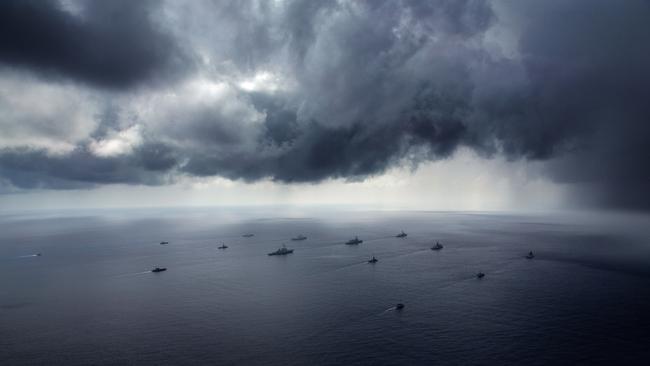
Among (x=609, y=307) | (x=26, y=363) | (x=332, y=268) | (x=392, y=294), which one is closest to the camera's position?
(x=26, y=363)

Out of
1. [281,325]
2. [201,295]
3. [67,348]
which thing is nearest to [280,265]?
[201,295]

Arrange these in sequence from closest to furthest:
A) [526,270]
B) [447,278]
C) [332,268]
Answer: [447,278], [526,270], [332,268]

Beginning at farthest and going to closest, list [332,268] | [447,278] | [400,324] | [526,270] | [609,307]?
[332,268]
[526,270]
[447,278]
[609,307]
[400,324]

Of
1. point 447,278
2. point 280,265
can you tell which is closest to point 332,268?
point 280,265

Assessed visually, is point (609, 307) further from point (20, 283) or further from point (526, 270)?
point (20, 283)

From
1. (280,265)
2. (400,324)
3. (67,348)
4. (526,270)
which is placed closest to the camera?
(67,348)

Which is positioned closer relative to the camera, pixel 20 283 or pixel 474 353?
pixel 474 353

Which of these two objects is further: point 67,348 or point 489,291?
point 489,291

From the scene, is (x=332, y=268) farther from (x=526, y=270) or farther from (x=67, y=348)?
(x=67, y=348)
